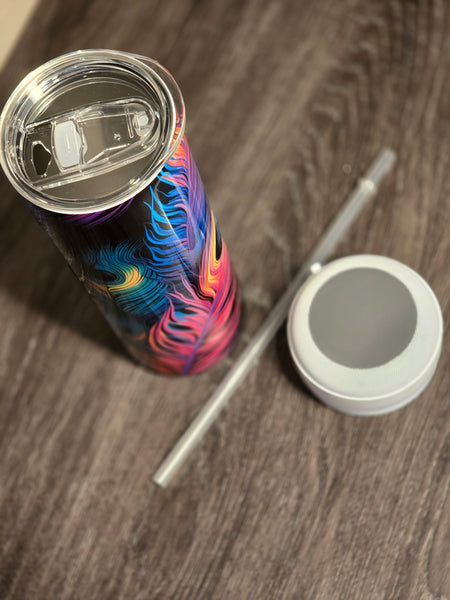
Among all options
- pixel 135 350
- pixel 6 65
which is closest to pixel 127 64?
pixel 135 350

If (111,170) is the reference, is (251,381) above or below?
below

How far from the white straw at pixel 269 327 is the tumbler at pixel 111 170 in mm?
129

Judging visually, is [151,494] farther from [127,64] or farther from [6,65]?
[6,65]

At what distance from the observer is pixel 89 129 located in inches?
15.1

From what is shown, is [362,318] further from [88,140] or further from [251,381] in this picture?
[88,140]

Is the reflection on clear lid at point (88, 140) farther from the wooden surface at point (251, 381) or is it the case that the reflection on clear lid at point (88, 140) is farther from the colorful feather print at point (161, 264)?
the wooden surface at point (251, 381)

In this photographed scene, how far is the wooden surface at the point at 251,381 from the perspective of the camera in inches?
18.9

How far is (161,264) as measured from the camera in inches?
15.8

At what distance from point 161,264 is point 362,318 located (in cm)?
15

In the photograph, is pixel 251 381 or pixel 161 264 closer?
pixel 161 264

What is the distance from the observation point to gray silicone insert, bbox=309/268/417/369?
0.45m

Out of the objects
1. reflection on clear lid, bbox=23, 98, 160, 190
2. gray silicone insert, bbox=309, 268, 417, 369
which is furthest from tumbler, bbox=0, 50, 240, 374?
gray silicone insert, bbox=309, 268, 417, 369

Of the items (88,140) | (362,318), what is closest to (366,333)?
(362,318)

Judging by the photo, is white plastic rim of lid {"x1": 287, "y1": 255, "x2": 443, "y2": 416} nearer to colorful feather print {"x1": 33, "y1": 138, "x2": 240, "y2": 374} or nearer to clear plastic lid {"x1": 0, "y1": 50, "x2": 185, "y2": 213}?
colorful feather print {"x1": 33, "y1": 138, "x2": 240, "y2": 374}
